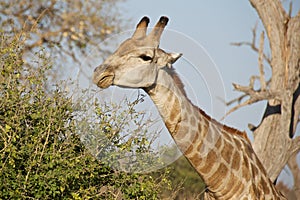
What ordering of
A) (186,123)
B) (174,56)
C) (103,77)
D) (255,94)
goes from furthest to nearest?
1. (255,94)
2. (186,123)
3. (174,56)
4. (103,77)

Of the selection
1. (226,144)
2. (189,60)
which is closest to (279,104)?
(226,144)

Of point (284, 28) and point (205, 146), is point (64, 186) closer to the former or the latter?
point (205, 146)

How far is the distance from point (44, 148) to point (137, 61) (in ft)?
2.96

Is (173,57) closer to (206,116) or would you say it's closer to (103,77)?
(103,77)

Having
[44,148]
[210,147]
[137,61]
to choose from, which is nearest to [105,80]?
[137,61]

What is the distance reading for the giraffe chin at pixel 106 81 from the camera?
449 cm

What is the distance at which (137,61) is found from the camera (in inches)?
185

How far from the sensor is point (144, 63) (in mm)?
4723

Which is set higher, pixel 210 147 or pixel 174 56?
pixel 174 56

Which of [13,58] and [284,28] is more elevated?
[284,28]

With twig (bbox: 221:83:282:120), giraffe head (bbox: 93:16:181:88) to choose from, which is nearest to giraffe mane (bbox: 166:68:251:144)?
giraffe head (bbox: 93:16:181:88)

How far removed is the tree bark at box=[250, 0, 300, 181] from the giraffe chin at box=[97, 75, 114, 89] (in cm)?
406

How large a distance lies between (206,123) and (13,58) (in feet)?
4.97

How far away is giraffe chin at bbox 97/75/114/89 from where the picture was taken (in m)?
4.49
